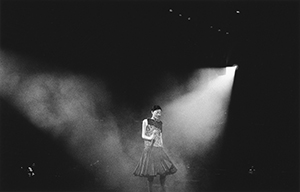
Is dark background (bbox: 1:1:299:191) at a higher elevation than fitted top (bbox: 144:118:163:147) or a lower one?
higher

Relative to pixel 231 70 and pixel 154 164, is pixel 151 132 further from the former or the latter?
pixel 231 70

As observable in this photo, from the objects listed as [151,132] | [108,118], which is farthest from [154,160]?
[108,118]

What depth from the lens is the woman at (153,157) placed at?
6.03m

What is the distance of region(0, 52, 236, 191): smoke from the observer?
8.70m

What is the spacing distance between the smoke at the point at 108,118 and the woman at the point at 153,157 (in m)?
1.79

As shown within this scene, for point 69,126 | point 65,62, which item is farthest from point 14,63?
point 69,126

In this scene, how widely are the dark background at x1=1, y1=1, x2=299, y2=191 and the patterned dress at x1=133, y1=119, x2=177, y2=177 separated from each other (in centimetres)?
207

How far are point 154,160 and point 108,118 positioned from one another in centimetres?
379

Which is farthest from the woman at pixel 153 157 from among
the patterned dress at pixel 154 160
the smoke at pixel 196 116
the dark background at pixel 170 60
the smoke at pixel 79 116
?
the smoke at pixel 196 116

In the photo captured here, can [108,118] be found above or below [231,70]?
below

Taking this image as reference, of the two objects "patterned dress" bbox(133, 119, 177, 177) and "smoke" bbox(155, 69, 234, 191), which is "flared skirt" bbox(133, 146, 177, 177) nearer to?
"patterned dress" bbox(133, 119, 177, 177)

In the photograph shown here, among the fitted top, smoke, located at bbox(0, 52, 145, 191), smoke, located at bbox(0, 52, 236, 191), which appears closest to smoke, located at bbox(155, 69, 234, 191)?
smoke, located at bbox(0, 52, 236, 191)

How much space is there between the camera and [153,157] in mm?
6102

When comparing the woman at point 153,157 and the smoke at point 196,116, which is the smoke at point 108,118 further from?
the woman at point 153,157
